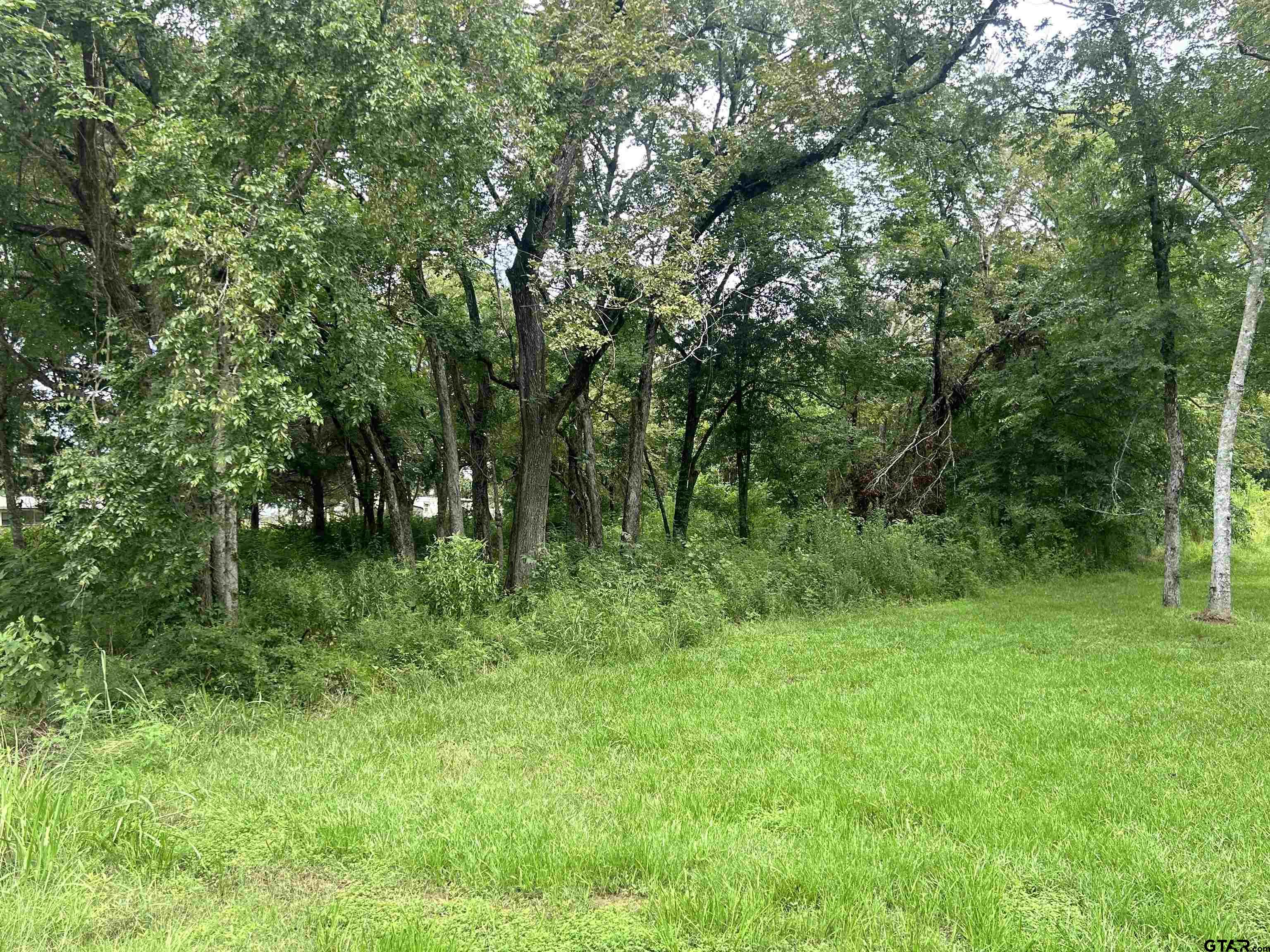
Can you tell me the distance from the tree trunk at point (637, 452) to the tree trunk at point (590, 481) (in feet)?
5.57

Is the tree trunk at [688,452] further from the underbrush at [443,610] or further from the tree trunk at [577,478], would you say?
the underbrush at [443,610]

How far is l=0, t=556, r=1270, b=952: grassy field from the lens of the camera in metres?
2.83

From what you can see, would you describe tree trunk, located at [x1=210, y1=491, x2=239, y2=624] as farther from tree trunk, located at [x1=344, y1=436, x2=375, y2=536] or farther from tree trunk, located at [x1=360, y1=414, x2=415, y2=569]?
tree trunk, located at [x1=344, y1=436, x2=375, y2=536]

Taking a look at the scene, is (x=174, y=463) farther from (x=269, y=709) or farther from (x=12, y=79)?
(x=12, y=79)

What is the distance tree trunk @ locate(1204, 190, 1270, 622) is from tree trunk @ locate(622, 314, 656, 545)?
8.73 m

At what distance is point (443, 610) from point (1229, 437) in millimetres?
10725

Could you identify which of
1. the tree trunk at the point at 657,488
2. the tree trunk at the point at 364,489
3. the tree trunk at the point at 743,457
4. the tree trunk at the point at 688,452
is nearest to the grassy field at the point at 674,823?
the tree trunk at the point at 688,452

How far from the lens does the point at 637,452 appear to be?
14523mm

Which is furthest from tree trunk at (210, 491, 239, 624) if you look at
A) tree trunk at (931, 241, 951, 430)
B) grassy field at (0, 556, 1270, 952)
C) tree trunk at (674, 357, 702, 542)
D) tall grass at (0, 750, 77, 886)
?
tree trunk at (931, 241, 951, 430)

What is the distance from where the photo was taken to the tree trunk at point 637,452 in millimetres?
14109

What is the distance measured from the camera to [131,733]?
4891 mm

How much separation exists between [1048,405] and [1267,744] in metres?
12.2

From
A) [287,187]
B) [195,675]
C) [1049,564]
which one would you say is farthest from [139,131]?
[1049,564]

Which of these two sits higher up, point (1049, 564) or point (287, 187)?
point (287, 187)
